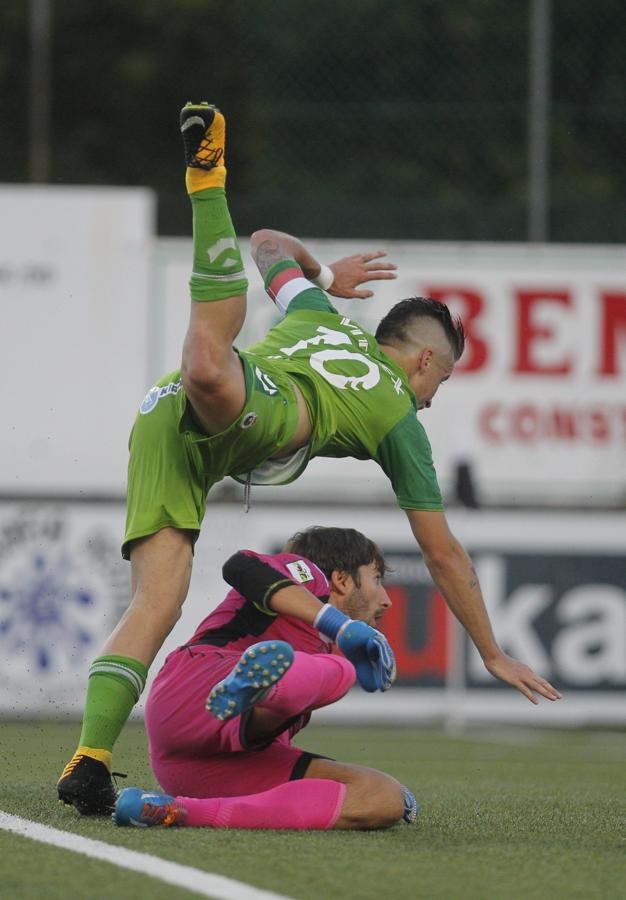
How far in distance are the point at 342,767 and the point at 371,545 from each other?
74 cm

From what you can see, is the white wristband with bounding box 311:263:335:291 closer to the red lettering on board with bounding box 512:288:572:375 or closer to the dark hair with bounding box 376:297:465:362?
the dark hair with bounding box 376:297:465:362

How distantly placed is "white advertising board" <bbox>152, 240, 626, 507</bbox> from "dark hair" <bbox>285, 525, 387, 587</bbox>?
38.0 ft

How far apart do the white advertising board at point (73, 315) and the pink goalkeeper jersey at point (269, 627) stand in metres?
11.9

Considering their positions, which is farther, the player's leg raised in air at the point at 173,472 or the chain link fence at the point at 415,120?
the chain link fence at the point at 415,120

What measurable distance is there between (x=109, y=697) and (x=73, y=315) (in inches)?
505

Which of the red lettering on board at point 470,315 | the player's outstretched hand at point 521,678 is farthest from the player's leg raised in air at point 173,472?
the red lettering on board at point 470,315

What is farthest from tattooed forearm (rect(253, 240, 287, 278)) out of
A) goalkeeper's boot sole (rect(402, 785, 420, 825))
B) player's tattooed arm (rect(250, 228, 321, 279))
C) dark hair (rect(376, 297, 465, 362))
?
goalkeeper's boot sole (rect(402, 785, 420, 825))

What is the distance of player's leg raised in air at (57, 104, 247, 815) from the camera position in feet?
16.4

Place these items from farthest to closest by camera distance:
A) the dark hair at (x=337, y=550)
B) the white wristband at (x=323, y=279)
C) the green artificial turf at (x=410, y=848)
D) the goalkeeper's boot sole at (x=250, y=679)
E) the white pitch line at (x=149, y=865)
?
the white wristband at (x=323, y=279), the dark hair at (x=337, y=550), the goalkeeper's boot sole at (x=250, y=679), the green artificial turf at (x=410, y=848), the white pitch line at (x=149, y=865)

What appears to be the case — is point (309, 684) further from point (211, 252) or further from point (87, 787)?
point (211, 252)

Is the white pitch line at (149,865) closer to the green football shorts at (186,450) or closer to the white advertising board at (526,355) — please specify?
the green football shorts at (186,450)

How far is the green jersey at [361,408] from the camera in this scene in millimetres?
5469

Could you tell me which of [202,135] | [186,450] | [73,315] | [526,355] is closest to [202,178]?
[202,135]

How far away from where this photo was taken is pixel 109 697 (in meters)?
5.17
